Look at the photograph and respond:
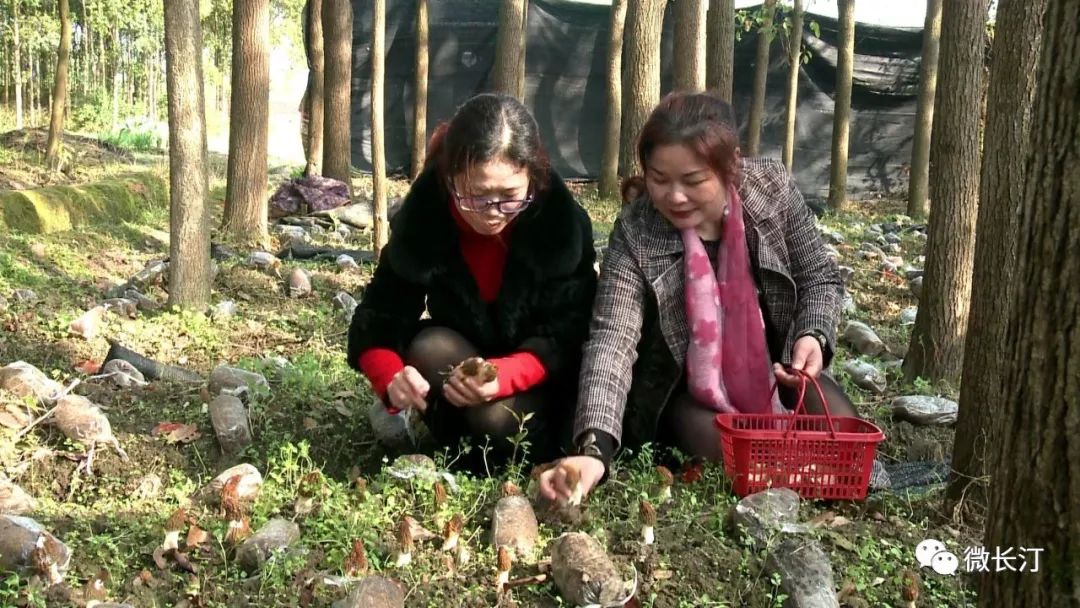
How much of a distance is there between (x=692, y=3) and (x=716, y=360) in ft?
15.6

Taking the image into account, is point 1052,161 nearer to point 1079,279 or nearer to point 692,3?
point 1079,279

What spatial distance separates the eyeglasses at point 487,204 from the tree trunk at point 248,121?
4.83 meters

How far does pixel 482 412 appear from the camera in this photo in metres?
2.92

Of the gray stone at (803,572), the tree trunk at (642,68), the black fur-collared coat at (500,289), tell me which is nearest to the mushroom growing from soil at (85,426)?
the black fur-collared coat at (500,289)

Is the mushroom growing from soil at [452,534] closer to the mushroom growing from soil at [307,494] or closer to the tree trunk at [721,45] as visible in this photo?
the mushroom growing from soil at [307,494]

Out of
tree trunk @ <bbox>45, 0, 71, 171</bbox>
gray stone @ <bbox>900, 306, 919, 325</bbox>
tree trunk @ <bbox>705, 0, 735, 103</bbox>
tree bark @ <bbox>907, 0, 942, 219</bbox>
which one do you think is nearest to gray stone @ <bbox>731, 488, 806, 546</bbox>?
gray stone @ <bbox>900, 306, 919, 325</bbox>

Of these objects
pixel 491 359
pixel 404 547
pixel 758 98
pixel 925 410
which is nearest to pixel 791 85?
pixel 758 98

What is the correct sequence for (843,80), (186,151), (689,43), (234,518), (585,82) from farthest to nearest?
(585,82)
(843,80)
(689,43)
(186,151)
(234,518)

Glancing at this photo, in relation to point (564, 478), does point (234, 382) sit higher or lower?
lower

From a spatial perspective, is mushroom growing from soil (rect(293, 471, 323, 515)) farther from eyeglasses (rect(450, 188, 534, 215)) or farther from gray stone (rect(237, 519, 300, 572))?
eyeglasses (rect(450, 188, 534, 215))

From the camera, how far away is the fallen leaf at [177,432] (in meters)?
3.25

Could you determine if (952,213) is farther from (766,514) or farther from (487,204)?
(487,204)

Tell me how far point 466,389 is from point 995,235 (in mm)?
1632

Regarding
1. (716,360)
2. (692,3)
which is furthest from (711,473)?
(692,3)
